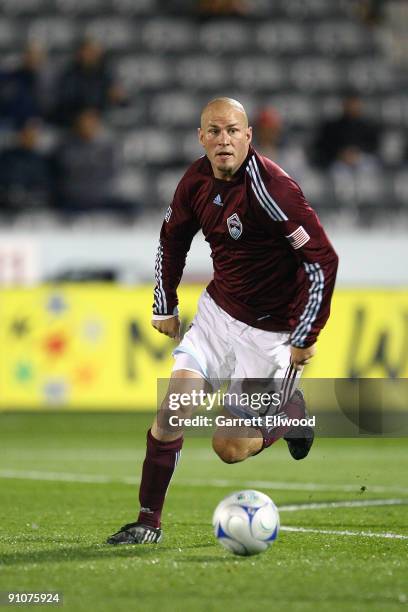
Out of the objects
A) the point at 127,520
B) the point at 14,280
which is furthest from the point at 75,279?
the point at 127,520

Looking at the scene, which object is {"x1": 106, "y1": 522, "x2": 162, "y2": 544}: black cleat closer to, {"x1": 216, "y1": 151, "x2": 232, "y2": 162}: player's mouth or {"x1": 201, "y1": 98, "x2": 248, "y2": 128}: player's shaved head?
{"x1": 216, "y1": 151, "x2": 232, "y2": 162}: player's mouth

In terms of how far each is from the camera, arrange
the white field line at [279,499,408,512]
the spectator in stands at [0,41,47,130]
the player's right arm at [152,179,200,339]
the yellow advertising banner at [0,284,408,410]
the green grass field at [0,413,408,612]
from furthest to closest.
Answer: the spectator in stands at [0,41,47,130] → the yellow advertising banner at [0,284,408,410] → the white field line at [279,499,408,512] → the player's right arm at [152,179,200,339] → the green grass field at [0,413,408,612]

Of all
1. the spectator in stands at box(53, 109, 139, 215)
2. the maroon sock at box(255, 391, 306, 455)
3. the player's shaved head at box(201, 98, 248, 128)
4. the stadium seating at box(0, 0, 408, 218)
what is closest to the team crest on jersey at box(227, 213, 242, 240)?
the player's shaved head at box(201, 98, 248, 128)

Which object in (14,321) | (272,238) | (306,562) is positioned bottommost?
(14,321)

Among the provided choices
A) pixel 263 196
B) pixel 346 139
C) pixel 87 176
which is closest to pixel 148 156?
pixel 87 176

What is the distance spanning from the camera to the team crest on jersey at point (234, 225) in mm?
5668

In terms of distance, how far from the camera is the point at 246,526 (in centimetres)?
522

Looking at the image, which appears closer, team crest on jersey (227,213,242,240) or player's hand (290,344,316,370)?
player's hand (290,344,316,370)

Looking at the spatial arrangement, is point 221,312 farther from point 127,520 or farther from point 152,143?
point 152,143

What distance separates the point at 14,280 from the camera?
1405 centimetres

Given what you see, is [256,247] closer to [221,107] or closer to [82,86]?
[221,107]

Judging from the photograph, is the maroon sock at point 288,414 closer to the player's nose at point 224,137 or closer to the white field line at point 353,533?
the white field line at point 353,533

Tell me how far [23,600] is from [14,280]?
995 cm

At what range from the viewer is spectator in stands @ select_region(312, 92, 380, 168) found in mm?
16375
